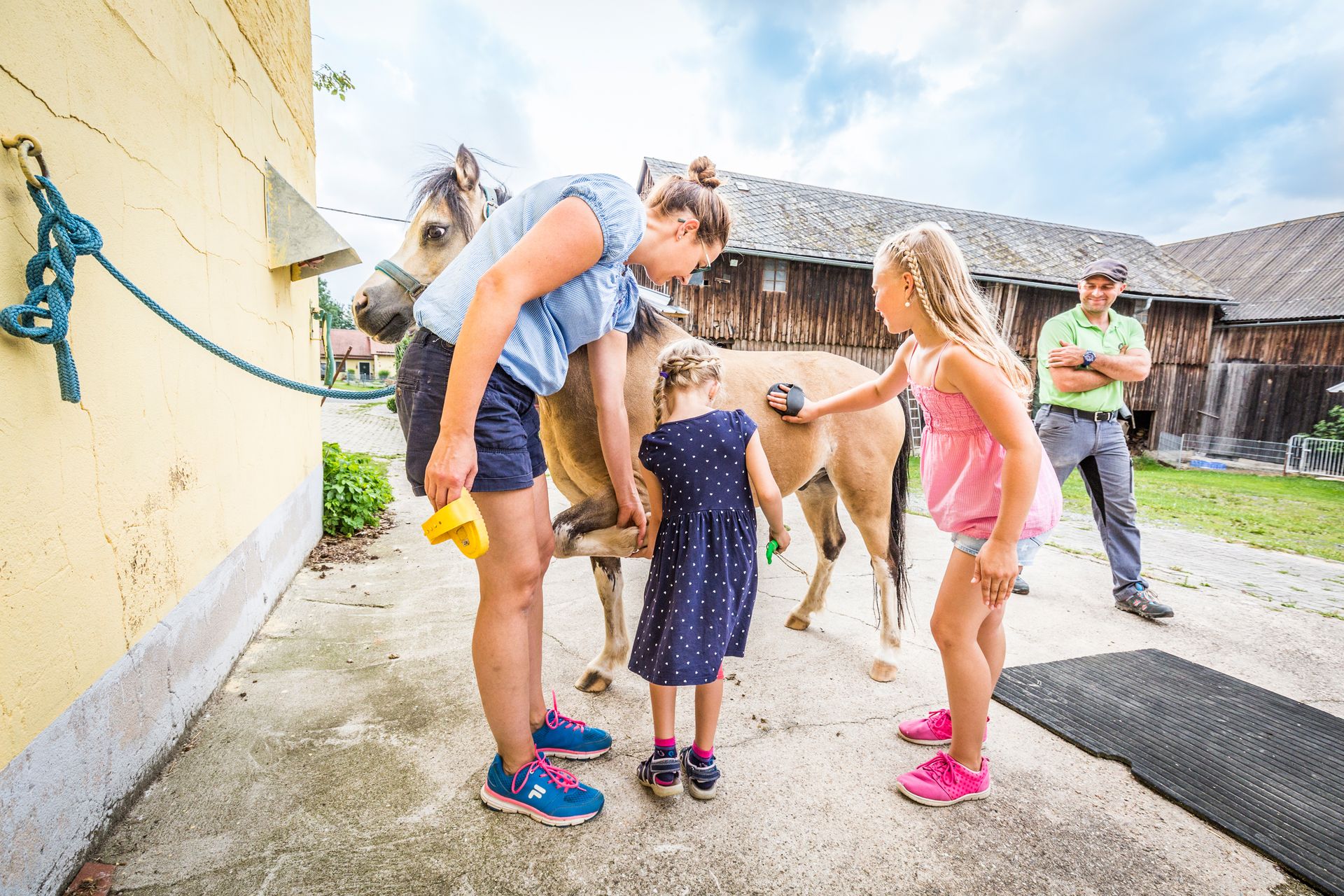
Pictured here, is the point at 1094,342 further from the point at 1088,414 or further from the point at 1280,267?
the point at 1280,267

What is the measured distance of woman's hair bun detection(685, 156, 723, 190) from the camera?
2178 mm

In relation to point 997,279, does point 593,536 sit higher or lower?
lower

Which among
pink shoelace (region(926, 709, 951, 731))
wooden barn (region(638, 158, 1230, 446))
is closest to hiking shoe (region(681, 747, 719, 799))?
pink shoelace (region(926, 709, 951, 731))

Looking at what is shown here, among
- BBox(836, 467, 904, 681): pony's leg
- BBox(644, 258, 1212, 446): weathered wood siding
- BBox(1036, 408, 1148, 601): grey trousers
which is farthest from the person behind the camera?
BBox(644, 258, 1212, 446): weathered wood siding

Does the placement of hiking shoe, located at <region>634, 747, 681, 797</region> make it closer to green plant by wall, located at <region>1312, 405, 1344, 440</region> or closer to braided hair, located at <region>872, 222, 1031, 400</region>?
braided hair, located at <region>872, 222, 1031, 400</region>

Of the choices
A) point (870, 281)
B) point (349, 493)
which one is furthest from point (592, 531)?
point (870, 281)

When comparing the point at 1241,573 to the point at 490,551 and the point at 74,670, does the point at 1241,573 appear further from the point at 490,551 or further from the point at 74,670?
the point at 74,670

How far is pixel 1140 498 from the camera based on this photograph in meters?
10.4

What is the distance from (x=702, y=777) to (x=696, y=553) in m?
0.77

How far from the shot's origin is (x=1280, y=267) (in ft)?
77.9

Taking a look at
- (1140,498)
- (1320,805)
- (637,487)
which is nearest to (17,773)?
(637,487)

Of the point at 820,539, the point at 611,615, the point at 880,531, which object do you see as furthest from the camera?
the point at 820,539

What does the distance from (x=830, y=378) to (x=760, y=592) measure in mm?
1672

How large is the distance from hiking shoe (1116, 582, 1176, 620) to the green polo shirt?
1223mm
